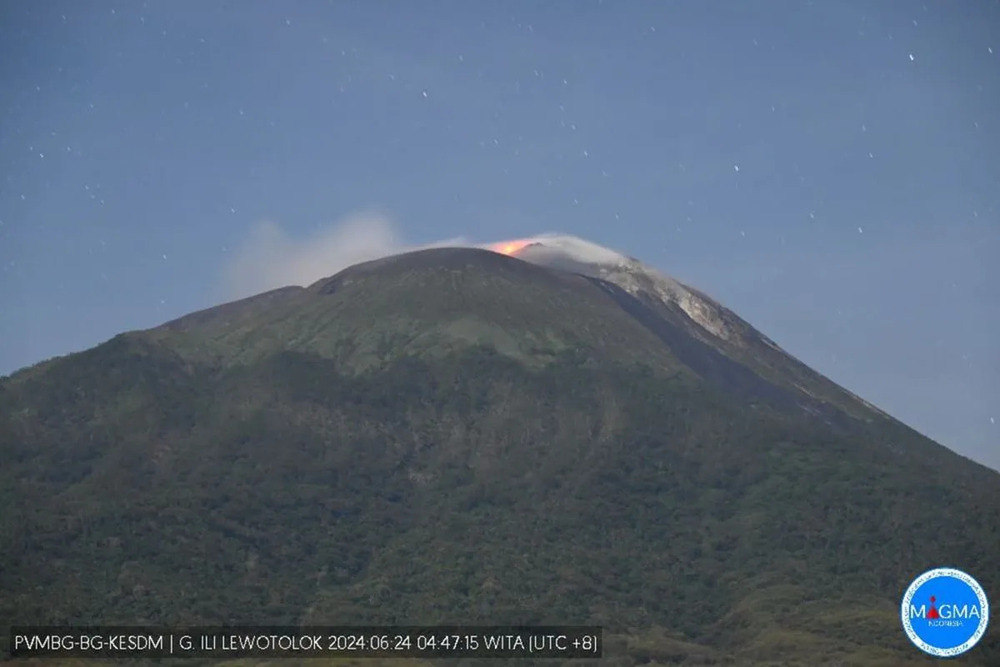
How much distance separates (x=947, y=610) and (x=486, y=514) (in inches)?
4358

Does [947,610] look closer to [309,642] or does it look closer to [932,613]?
[932,613]

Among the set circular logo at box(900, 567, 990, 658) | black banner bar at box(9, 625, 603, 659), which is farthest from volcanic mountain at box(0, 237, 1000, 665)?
circular logo at box(900, 567, 990, 658)

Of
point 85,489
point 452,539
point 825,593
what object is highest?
point 85,489

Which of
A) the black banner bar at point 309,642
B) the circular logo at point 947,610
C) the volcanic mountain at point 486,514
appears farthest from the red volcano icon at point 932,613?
the black banner bar at point 309,642

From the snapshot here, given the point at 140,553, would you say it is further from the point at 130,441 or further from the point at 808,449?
the point at 808,449

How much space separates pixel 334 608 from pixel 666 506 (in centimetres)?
5267

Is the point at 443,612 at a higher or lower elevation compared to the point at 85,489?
lower

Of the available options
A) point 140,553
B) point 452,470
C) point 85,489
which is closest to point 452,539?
point 452,470

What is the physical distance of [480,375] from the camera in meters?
199

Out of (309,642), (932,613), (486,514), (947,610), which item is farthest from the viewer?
(486,514)

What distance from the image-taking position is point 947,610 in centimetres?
6222

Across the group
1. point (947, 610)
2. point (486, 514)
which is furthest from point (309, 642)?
point (947, 610)

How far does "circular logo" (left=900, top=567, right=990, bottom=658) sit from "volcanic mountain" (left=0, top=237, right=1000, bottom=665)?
60701 mm

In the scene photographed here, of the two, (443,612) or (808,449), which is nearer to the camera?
(443,612)
